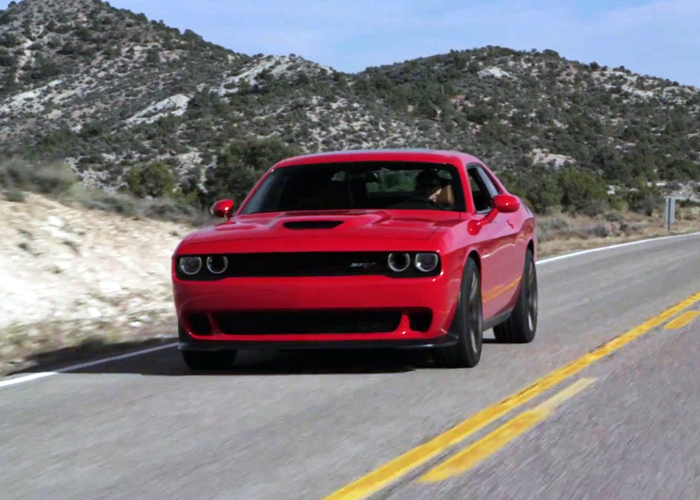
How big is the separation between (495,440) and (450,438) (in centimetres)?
23

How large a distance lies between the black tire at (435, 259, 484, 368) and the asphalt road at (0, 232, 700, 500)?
124mm

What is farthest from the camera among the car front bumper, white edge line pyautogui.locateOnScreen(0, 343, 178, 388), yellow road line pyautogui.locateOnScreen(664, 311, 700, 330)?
yellow road line pyautogui.locateOnScreen(664, 311, 700, 330)

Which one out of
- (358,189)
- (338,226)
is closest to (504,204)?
(358,189)

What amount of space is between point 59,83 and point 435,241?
221 ft

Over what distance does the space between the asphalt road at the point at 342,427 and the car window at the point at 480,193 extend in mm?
1152

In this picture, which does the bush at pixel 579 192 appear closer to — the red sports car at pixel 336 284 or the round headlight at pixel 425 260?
the red sports car at pixel 336 284

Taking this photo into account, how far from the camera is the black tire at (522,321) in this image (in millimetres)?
11250

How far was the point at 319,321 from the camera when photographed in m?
8.90

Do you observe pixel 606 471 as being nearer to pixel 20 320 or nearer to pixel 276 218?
pixel 276 218

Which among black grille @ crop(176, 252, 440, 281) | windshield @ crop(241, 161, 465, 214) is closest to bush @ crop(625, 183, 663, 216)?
windshield @ crop(241, 161, 465, 214)

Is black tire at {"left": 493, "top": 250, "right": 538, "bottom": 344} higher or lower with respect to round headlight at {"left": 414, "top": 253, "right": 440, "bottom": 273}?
lower

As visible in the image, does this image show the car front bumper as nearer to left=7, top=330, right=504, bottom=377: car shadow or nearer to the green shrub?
left=7, top=330, right=504, bottom=377: car shadow

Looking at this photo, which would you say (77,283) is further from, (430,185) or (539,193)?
(539,193)

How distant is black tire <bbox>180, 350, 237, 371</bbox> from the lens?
9570 mm
